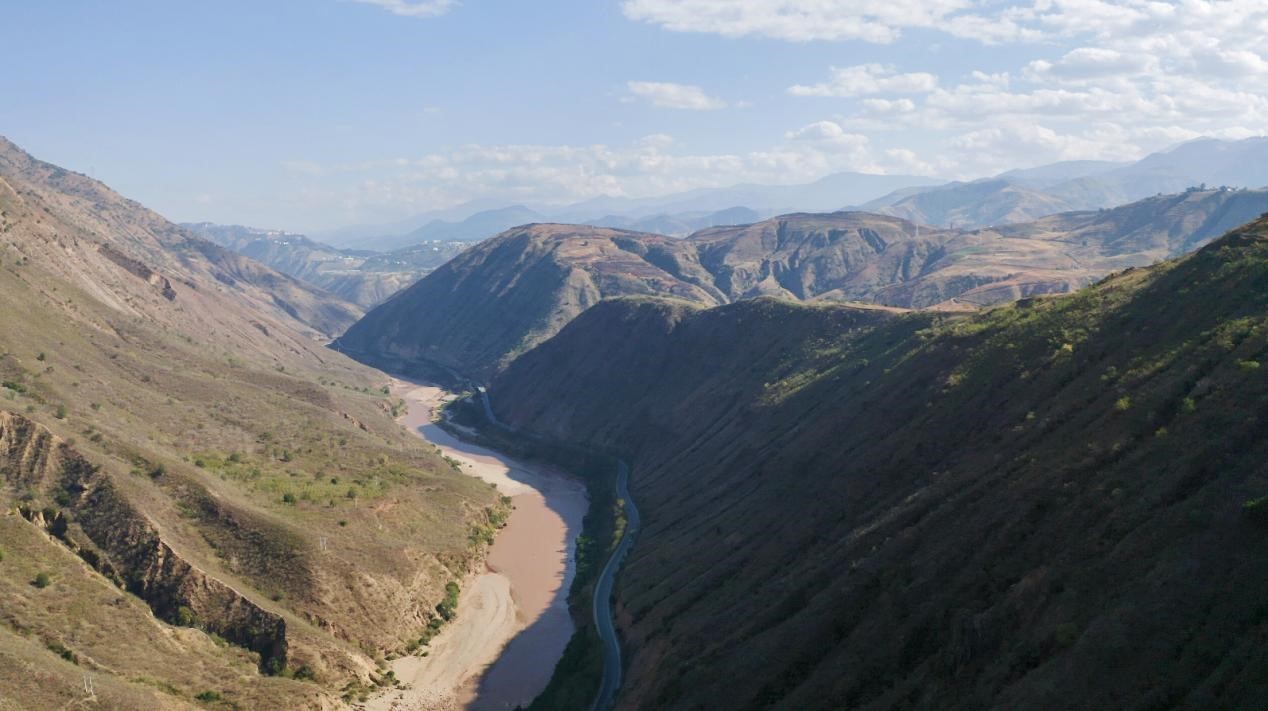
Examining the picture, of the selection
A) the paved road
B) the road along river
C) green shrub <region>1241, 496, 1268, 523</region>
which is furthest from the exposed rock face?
green shrub <region>1241, 496, 1268, 523</region>

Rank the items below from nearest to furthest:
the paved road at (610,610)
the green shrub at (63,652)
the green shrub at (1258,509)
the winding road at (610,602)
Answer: the green shrub at (1258,509) → the green shrub at (63,652) → the paved road at (610,610) → the winding road at (610,602)

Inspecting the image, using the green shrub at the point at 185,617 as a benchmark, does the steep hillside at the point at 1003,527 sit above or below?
above

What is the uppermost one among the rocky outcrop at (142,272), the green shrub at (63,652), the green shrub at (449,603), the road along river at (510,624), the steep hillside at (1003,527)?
the rocky outcrop at (142,272)

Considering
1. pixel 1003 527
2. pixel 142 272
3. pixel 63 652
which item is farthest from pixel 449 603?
pixel 142 272

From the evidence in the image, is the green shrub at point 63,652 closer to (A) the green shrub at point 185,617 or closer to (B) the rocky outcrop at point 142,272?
(A) the green shrub at point 185,617

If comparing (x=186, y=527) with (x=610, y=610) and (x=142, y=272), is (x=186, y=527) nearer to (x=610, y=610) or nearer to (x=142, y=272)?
(x=610, y=610)

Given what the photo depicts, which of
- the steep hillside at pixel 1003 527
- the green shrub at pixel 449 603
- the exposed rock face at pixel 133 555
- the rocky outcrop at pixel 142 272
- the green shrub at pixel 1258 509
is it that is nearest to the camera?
the steep hillside at pixel 1003 527

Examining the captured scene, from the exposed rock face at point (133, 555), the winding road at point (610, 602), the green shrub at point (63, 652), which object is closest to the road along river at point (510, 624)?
the winding road at point (610, 602)

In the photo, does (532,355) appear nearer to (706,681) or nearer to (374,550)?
(374,550)
